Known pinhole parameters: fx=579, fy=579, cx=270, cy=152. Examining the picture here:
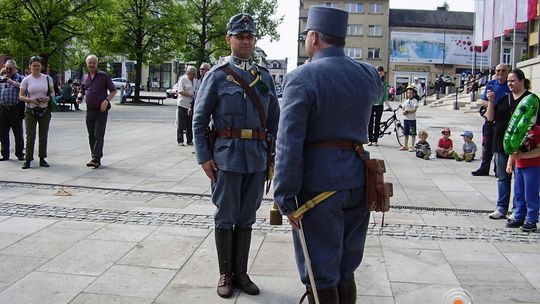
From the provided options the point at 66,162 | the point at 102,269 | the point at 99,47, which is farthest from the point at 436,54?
the point at 102,269

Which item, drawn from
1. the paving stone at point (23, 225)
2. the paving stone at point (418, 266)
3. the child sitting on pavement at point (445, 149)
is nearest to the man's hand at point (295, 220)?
the paving stone at point (418, 266)

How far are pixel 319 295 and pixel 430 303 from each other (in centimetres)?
143

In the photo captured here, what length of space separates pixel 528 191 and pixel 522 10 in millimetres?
18809

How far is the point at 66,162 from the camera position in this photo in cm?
1053

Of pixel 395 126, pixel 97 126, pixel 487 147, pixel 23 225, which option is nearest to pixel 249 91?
pixel 23 225

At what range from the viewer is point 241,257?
432 cm

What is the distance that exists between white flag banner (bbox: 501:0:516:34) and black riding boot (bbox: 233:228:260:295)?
2213 centimetres

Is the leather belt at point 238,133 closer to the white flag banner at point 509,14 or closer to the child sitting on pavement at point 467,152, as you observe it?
the child sitting on pavement at point 467,152

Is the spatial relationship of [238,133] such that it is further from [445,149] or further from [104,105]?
[445,149]

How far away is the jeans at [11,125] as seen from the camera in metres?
10.6

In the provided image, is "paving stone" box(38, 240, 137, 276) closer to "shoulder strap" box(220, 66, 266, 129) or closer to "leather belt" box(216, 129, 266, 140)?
"leather belt" box(216, 129, 266, 140)

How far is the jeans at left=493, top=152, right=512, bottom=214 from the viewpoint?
267 inches

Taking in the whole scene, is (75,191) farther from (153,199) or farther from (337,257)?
(337,257)

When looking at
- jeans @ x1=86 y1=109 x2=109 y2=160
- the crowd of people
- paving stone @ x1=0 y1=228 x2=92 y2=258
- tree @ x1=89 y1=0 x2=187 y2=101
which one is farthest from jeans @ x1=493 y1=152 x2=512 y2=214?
tree @ x1=89 y1=0 x2=187 y2=101
